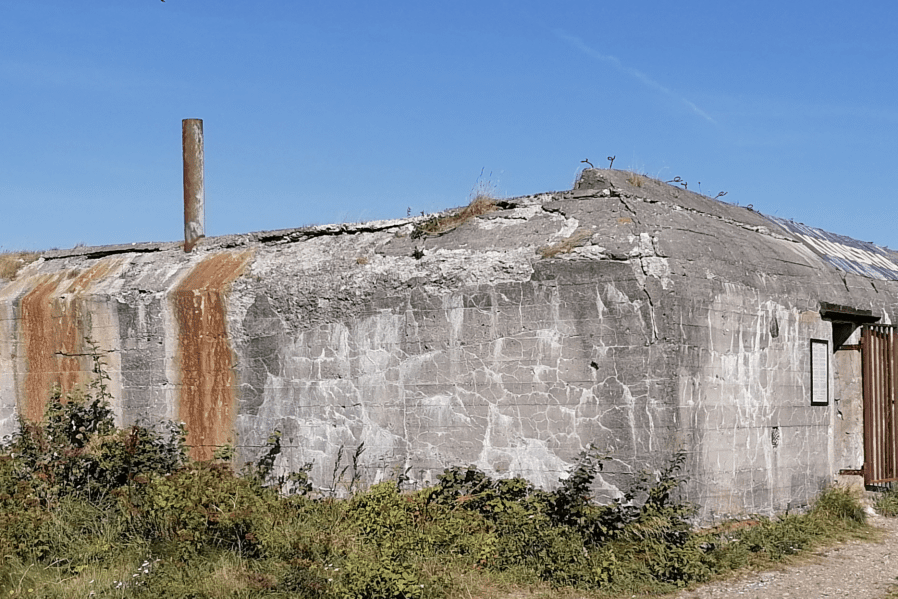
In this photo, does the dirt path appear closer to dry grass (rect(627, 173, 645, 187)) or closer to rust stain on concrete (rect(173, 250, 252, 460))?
dry grass (rect(627, 173, 645, 187))

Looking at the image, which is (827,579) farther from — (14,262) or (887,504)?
(14,262)

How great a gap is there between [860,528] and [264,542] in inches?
203

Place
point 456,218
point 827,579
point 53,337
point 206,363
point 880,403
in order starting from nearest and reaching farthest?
point 827,579, point 456,218, point 206,363, point 880,403, point 53,337

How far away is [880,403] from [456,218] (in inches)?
184

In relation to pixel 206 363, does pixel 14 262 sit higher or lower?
higher

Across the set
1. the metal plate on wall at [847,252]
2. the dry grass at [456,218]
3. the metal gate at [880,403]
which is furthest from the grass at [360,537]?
the metal plate on wall at [847,252]

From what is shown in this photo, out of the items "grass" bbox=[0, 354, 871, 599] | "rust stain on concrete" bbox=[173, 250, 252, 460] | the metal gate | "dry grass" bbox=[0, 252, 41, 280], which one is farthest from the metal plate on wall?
"dry grass" bbox=[0, 252, 41, 280]

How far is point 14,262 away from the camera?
1117cm

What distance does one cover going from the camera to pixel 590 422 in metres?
7.45

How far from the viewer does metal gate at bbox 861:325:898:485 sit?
Result: 9.50m

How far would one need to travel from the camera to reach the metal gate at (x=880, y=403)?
31.2 ft

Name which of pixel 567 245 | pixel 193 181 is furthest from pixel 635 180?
pixel 193 181

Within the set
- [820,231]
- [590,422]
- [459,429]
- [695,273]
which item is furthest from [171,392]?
[820,231]

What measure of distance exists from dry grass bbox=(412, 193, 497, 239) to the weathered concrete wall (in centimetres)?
11
